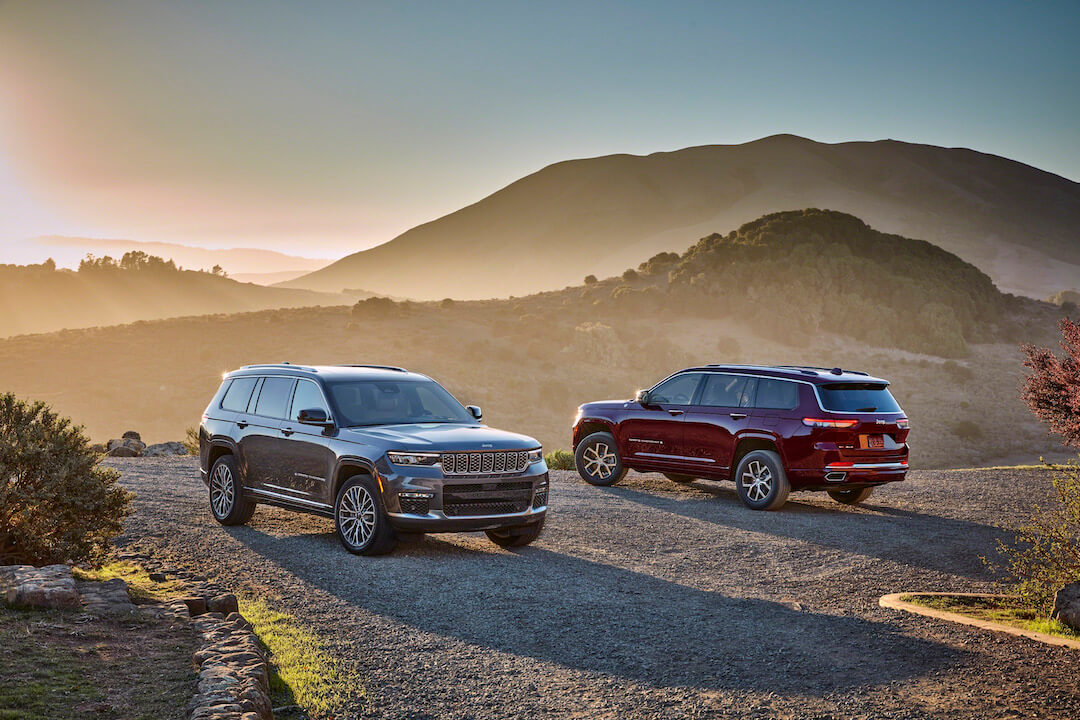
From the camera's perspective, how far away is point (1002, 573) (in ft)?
32.2

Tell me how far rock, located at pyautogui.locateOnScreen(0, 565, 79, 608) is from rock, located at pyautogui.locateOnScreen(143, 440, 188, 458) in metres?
14.8

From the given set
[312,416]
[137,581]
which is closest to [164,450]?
[312,416]

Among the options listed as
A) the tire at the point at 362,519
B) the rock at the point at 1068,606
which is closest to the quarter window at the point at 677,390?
the tire at the point at 362,519

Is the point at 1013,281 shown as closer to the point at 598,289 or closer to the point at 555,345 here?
the point at 598,289

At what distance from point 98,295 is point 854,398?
119 m

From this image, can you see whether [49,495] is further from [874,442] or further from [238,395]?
[874,442]

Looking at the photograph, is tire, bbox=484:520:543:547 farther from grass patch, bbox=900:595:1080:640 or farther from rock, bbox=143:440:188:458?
rock, bbox=143:440:188:458

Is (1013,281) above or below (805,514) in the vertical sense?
above

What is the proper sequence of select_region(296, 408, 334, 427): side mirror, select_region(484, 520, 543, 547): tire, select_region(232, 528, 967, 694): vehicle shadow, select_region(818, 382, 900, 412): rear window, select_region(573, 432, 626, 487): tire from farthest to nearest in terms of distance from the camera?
select_region(573, 432, 626, 487): tire < select_region(818, 382, 900, 412): rear window < select_region(484, 520, 543, 547): tire < select_region(296, 408, 334, 427): side mirror < select_region(232, 528, 967, 694): vehicle shadow

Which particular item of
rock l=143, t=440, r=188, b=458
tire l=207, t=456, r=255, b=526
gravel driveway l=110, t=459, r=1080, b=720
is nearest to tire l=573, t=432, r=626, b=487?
gravel driveway l=110, t=459, r=1080, b=720

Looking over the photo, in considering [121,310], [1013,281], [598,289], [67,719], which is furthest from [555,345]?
[1013,281]

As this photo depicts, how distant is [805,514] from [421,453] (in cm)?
633

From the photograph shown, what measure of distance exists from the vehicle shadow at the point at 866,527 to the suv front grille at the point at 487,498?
135 inches

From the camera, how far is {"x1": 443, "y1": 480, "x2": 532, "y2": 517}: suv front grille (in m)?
9.59
